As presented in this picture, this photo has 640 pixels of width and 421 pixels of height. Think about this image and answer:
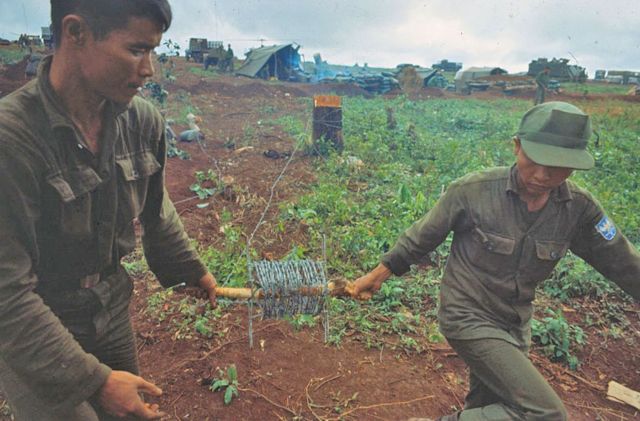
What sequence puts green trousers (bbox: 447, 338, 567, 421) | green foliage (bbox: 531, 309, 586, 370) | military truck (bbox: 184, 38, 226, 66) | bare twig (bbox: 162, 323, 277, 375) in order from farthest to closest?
1. military truck (bbox: 184, 38, 226, 66)
2. green foliage (bbox: 531, 309, 586, 370)
3. bare twig (bbox: 162, 323, 277, 375)
4. green trousers (bbox: 447, 338, 567, 421)

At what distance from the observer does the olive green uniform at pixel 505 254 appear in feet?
7.63

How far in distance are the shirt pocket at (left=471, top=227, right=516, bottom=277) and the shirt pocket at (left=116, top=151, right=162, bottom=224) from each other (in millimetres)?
1600

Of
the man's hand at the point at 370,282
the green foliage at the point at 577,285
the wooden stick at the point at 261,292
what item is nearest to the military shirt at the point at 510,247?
the man's hand at the point at 370,282

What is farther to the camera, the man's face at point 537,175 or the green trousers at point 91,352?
the man's face at point 537,175

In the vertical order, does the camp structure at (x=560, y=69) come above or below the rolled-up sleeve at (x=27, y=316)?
above

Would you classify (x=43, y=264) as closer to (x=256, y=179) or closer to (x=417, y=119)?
(x=256, y=179)

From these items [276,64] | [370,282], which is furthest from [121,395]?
[276,64]

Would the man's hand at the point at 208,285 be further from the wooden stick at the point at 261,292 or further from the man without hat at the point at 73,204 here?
the man without hat at the point at 73,204

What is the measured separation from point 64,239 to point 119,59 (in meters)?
0.66

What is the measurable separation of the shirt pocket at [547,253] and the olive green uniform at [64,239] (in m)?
1.87

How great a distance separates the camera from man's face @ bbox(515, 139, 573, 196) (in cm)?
216

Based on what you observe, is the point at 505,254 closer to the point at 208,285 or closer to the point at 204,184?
the point at 208,285

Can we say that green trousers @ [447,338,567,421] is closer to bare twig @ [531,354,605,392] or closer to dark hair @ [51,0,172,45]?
bare twig @ [531,354,605,392]

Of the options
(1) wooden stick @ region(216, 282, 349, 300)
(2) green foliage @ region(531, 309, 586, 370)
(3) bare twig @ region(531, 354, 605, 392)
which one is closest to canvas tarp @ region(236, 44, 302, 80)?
(2) green foliage @ region(531, 309, 586, 370)
